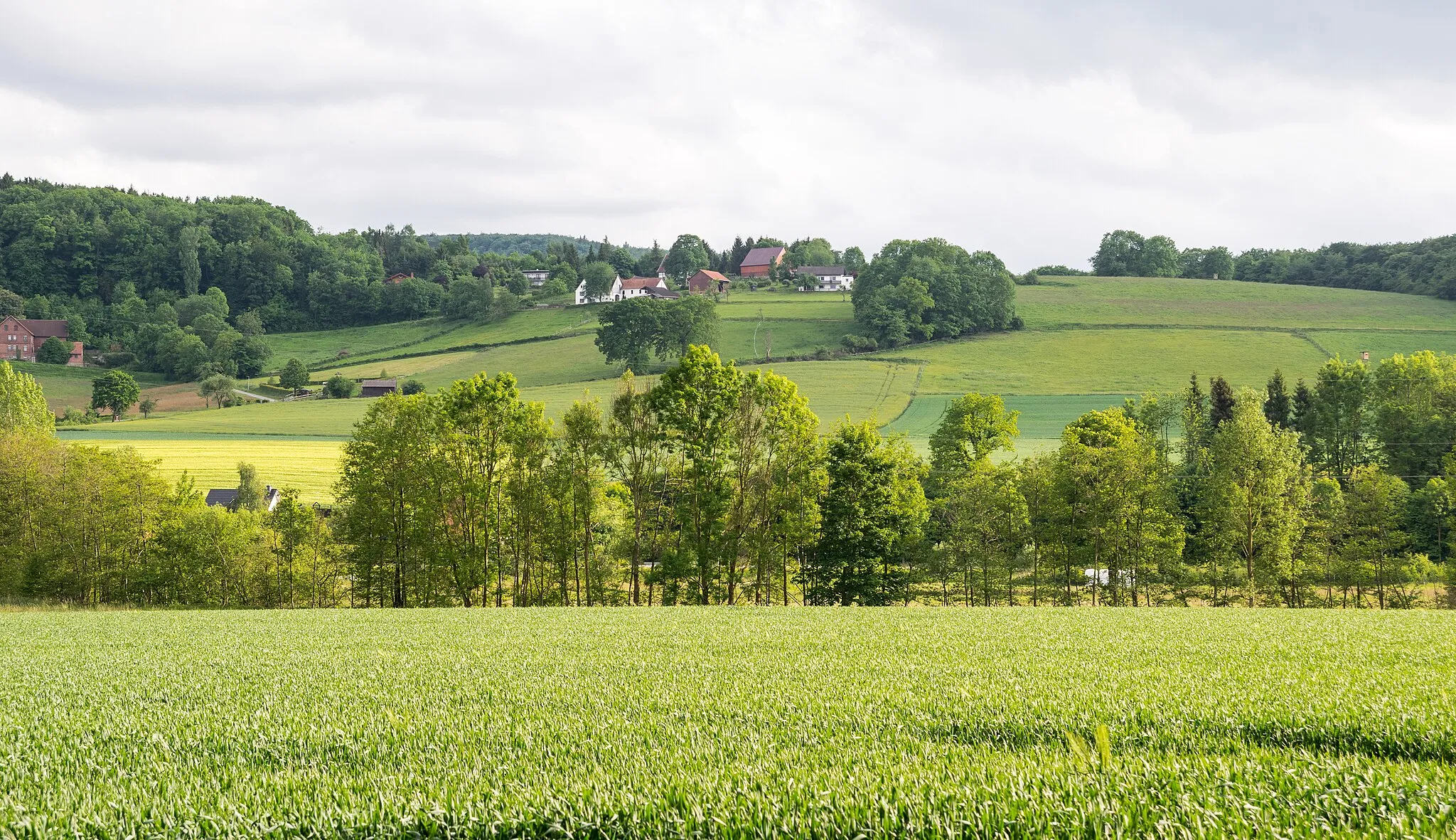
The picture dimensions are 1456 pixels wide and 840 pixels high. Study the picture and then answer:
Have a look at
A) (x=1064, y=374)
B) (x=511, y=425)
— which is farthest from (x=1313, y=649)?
(x=1064, y=374)

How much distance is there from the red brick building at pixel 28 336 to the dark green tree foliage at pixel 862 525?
16164 cm

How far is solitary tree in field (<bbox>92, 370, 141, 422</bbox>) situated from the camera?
129 m

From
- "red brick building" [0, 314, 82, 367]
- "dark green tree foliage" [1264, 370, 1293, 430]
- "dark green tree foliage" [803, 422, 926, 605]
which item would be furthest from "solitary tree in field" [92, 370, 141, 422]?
"dark green tree foliage" [1264, 370, 1293, 430]

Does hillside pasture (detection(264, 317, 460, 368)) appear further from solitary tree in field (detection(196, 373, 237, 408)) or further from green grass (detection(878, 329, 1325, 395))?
green grass (detection(878, 329, 1325, 395))

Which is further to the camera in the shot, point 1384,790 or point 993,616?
A: point 993,616

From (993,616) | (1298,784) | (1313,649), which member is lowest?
(993,616)

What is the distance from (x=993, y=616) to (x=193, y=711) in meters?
22.6

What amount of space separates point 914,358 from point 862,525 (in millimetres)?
81469

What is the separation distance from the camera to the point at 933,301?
14375 centimetres

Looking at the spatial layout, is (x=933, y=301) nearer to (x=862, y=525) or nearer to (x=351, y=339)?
(x=862, y=525)

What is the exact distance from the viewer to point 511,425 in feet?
162

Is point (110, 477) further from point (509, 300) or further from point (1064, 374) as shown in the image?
point (509, 300)

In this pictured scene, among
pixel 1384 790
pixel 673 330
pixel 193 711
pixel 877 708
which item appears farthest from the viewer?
pixel 673 330

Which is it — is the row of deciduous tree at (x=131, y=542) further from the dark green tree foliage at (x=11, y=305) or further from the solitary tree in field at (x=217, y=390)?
the dark green tree foliage at (x=11, y=305)
